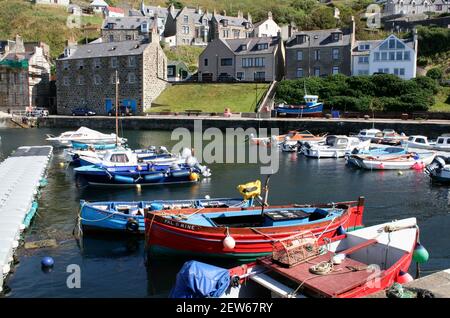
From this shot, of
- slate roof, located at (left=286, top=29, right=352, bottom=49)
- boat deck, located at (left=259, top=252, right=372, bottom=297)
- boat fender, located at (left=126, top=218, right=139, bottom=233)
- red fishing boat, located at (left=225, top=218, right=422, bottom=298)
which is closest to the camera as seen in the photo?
boat deck, located at (left=259, top=252, right=372, bottom=297)

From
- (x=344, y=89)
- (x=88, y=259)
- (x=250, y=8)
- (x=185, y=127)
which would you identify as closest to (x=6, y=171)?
(x=88, y=259)

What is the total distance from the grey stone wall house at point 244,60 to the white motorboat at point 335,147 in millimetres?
32515

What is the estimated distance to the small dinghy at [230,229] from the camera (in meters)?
18.5

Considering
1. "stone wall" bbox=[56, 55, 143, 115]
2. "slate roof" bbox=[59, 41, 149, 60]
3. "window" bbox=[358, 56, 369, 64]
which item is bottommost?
"stone wall" bbox=[56, 55, 143, 115]

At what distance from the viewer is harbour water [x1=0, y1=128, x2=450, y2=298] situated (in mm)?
17531

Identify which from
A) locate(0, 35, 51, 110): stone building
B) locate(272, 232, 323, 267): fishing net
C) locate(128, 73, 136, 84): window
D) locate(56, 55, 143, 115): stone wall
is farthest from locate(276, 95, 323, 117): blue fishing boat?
locate(272, 232, 323, 267): fishing net

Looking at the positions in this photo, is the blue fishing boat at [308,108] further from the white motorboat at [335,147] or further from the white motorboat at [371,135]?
the white motorboat at [335,147]

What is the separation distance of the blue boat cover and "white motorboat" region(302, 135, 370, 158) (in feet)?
114

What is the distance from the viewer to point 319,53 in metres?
77.2

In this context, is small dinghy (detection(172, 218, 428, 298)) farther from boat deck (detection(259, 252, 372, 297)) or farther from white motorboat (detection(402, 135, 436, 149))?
white motorboat (detection(402, 135, 436, 149))

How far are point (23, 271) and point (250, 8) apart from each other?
12721cm

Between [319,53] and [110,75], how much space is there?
30.8 metres

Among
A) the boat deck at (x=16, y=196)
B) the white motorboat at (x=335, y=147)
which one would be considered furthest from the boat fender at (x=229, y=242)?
the white motorboat at (x=335, y=147)

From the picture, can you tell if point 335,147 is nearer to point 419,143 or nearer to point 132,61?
point 419,143
